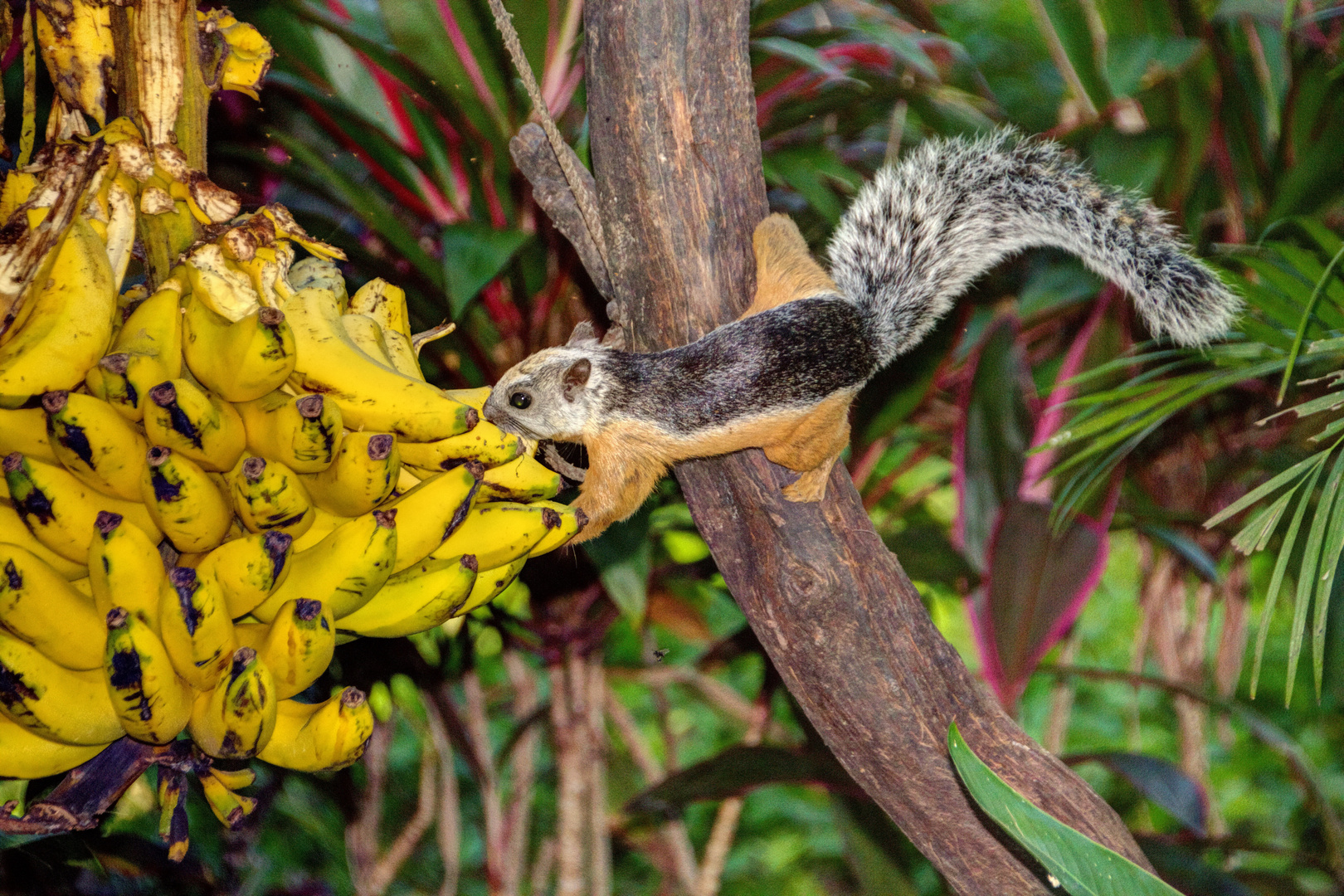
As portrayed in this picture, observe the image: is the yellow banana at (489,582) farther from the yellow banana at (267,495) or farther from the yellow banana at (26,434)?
the yellow banana at (26,434)

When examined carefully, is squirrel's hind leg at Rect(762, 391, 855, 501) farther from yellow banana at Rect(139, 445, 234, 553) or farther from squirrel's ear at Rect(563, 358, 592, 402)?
yellow banana at Rect(139, 445, 234, 553)

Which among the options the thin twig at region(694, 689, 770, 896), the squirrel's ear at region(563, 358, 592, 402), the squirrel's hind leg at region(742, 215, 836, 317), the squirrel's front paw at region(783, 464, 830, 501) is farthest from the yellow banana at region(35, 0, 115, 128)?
the thin twig at region(694, 689, 770, 896)

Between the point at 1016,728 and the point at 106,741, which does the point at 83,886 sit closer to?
the point at 106,741

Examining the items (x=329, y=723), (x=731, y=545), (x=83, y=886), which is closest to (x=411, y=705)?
(x=83, y=886)

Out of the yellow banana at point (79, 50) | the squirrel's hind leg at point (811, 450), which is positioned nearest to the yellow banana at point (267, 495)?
the yellow banana at point (79, 50)

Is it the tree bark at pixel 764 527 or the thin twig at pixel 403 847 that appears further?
the thin twig at pixel 403 847

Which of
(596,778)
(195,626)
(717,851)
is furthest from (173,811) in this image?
(717,851)
